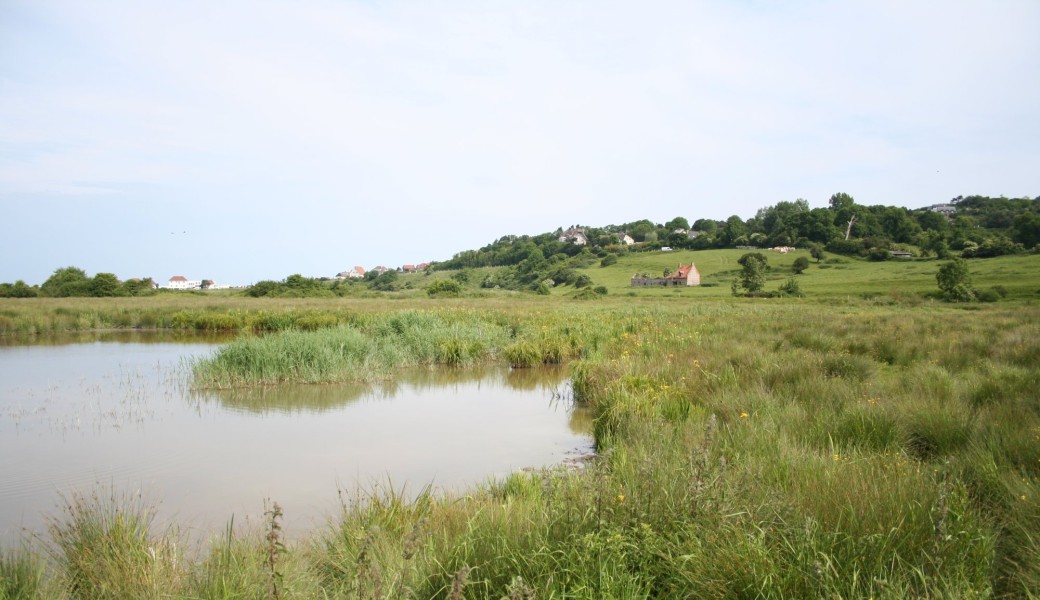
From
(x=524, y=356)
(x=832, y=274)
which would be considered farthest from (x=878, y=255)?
(x=524, y=356)

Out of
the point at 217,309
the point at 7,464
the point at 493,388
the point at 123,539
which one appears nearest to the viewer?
the point at 123,539

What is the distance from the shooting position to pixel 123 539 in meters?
3.99

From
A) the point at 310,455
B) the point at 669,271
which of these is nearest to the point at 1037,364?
the point at 310,455

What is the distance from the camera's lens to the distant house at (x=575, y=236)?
155 m

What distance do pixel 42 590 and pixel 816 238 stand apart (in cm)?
11397

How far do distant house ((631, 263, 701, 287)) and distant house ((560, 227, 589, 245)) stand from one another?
62.4m

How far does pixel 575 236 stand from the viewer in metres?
164

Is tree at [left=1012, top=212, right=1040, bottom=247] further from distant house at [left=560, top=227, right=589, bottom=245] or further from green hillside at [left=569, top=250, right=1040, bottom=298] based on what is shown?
distant house at [left=560, top=227, right=589, bottom=245]

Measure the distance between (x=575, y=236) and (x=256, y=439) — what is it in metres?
158

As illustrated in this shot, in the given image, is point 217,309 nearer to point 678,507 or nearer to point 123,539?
point 123,539

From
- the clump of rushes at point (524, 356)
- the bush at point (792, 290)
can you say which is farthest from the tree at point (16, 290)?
the bush at point (792, 290)

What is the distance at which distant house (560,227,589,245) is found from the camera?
15543 cm

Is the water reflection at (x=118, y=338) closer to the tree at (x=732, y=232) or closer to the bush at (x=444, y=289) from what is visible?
the bush at (x=444, y=289)

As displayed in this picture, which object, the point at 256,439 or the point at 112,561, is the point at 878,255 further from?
the point at 112,561
